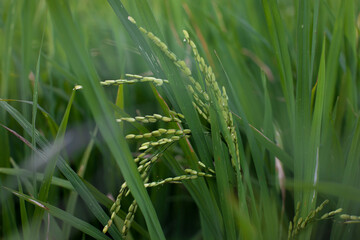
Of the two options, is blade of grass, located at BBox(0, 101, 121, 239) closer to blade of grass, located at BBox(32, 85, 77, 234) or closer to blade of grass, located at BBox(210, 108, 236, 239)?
blade of grass, located at BBox(32, 85, 77, 234)

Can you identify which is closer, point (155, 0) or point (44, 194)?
point (44, 194)

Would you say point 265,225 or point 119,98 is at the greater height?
point 119,98

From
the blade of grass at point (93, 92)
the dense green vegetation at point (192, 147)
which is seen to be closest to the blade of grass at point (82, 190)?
the dense green vegetation at point (192, 147)

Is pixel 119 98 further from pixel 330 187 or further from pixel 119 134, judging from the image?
pixel 330 187

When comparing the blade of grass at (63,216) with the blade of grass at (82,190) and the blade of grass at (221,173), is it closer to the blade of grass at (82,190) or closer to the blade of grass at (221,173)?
the blade of grass at (82,190)

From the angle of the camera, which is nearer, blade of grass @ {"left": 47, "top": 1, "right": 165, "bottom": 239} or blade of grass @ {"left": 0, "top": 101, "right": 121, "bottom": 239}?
blade of grass @ {"left": 47, "top": 1, "right": 165, "bottom": 239}

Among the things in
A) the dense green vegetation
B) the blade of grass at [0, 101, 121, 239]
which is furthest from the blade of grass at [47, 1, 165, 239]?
the blade of grass at [0, 101, 121, 239]

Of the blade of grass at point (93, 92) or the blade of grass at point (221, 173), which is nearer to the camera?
the blade of grass at point (93, 92)

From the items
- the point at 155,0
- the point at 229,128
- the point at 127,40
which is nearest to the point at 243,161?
the point at 229,128
